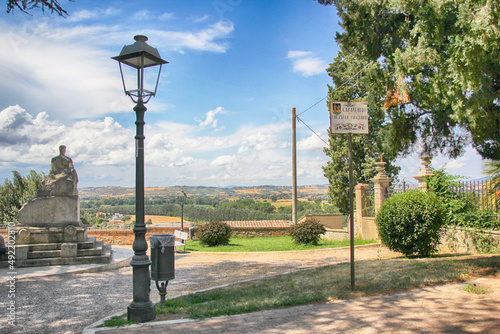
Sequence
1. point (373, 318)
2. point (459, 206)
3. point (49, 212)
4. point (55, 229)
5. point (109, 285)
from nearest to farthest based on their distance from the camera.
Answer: point (373, 318), point (109, 285), point (459, 206), point (55, 229), point (49, 212)

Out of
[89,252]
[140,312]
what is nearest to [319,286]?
[140,312]

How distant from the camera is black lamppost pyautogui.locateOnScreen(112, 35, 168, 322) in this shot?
5004 mm

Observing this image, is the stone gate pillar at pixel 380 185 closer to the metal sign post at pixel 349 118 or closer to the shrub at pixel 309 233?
the shrub at pixel 309 233

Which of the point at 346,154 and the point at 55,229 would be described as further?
the point at 346,154

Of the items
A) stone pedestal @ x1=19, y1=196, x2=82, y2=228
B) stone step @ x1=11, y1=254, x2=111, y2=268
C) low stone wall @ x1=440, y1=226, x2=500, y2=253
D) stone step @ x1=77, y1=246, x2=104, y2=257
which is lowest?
stone step @ x1=11, y1=254, x2=111, y2=268

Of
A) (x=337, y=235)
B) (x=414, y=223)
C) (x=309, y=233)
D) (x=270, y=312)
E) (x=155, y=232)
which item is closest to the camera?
(x=270, y=312)

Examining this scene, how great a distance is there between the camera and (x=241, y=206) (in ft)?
139

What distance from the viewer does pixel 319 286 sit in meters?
6.55

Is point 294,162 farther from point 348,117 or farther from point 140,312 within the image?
point 140,312

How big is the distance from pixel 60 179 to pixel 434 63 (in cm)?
1065

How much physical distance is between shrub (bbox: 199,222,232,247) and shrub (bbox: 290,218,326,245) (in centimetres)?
326

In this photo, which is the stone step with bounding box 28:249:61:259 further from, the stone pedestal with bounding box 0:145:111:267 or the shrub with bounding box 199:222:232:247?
the shrub with bounding box 199:222:232:247

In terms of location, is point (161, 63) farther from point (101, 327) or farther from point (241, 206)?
point (241, 206)

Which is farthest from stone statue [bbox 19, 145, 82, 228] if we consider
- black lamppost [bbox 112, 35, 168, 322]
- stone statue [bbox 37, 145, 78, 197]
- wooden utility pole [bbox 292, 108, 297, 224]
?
wooden utility pole [bbox 292, 108, 297, 224]
